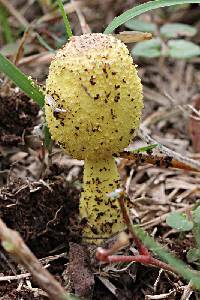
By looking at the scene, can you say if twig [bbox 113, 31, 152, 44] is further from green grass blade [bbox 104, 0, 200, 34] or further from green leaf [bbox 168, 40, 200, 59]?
green leaf [bbox 168, 40, 200, 59]

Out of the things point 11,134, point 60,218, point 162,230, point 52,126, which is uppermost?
point 52,126

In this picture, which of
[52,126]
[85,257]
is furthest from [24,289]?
Result: [52,126]

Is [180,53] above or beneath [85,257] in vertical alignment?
above

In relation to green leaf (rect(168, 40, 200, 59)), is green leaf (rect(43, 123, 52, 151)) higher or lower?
lower

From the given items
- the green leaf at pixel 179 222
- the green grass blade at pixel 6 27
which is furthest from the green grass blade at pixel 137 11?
the green grass blade at pixel 6 27

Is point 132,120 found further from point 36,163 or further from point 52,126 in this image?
point 36,163

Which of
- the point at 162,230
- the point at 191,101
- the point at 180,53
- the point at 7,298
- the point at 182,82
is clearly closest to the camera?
the point at 7,298

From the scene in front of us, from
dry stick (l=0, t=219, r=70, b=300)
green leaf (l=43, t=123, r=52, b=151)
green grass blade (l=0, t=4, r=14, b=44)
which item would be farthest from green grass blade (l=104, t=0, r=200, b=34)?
green grass blade (l=0, t=4, r=14, b=44)
